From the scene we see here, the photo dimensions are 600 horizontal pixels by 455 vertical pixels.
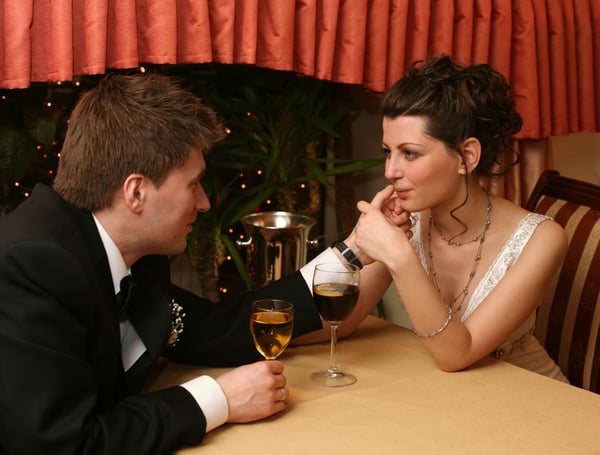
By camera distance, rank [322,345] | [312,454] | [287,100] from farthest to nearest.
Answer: [287,100]
[322,345]
[312,454]

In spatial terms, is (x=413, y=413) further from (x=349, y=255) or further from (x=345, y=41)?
(x=345, y=41)

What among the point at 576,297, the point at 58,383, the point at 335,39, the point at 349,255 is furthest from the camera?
the point at 335,39

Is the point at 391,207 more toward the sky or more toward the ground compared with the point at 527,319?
more toward the sky

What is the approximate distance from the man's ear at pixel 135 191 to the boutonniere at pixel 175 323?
25 centimetres

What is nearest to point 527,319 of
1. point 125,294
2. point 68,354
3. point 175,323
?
point 175,323

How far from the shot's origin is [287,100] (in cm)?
304

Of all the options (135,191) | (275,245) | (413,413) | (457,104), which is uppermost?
(457,104)

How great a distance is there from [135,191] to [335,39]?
1.34 meters

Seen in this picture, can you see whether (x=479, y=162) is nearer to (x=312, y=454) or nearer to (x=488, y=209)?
(x=488, y=209)

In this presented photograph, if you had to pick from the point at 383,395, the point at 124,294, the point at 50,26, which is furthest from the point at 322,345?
the point at 50,26

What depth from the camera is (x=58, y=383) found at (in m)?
1.21

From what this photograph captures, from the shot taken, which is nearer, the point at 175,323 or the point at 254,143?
the point at 175,323

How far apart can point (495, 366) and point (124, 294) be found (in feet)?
2.49

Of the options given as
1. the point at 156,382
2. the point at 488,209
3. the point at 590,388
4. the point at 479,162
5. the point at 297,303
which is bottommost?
the point at 590,388
